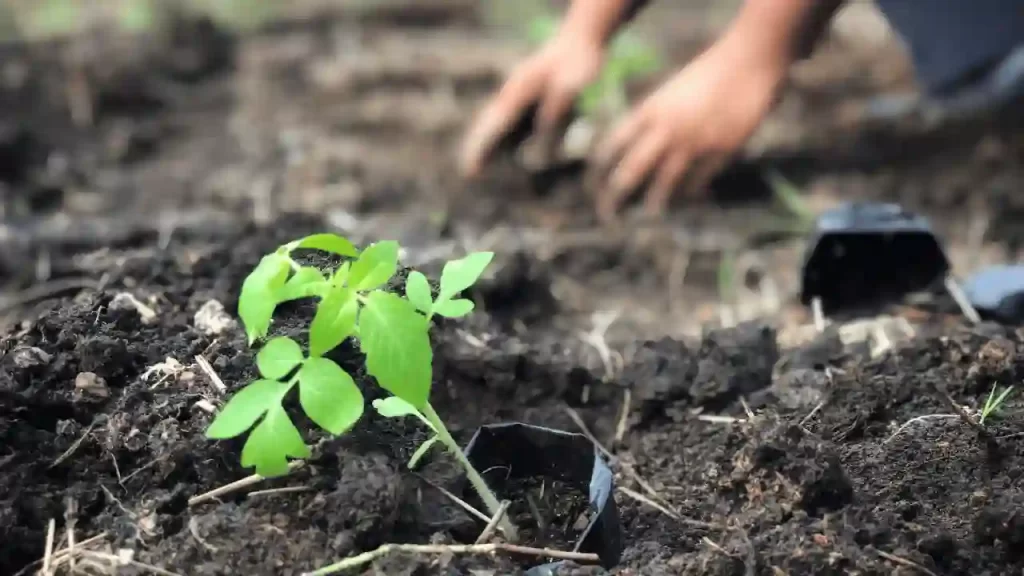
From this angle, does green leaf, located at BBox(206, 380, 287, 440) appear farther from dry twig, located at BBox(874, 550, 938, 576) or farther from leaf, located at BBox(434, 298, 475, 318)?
dry twig, located at BBox(874, 550, 938, 576)

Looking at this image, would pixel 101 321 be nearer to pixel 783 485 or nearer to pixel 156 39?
pixel 783 485

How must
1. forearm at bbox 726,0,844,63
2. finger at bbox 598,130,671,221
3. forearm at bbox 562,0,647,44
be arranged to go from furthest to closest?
forearm at bbox 562,0,647,44 < finger at bbox 598,130,671,221 < forearm at bbox 726,0,844,63

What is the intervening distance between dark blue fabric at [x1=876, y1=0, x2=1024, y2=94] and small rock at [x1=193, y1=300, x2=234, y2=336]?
5.95ft

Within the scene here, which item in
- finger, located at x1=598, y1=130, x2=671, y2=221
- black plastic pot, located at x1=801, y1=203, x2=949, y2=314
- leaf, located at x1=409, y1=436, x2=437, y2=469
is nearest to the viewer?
leaf, located at x1=409, y1=436, x2=437, y2=469

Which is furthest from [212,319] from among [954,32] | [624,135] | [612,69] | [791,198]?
[954,32]

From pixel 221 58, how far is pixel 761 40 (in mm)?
2004

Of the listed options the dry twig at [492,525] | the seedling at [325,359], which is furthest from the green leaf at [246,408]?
the dry twig at [492,525]

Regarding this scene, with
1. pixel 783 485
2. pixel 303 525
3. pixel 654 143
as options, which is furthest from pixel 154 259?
pixel 654 143

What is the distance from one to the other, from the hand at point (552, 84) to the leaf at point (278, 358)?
4.72 feet

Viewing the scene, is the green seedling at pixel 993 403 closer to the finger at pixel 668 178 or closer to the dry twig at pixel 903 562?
the dry twig at pixel 903 562

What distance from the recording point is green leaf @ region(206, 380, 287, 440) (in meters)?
0.79

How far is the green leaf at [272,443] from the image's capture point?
79 cm

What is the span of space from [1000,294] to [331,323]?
1.08m

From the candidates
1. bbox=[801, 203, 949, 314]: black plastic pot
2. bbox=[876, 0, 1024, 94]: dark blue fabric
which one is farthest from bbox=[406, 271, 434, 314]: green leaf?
bbox=[876, 0, 1024, 94]: dark blue fabric
